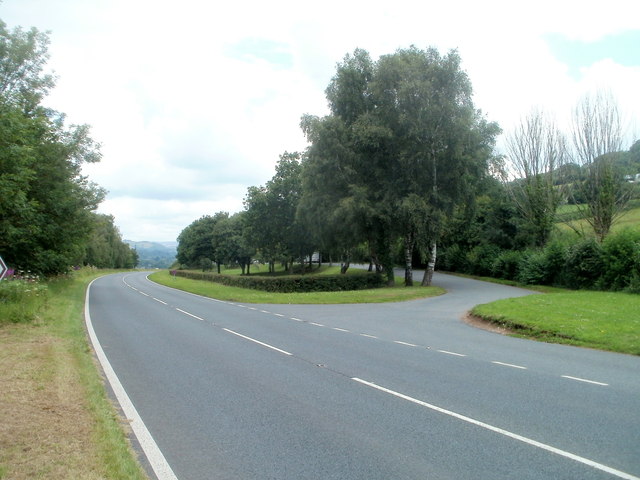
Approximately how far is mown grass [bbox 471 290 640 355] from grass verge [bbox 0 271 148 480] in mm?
10778

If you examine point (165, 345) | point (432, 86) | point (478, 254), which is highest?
point (432, 86)

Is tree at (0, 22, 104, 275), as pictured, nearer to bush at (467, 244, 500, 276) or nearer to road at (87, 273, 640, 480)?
road at (87, 273, 640, 480)

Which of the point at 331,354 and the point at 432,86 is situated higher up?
the point at 432,86

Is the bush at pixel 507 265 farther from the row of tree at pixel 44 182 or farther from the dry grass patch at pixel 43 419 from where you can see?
the dry grass patch at pixel 43 419

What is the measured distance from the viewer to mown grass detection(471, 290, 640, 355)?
11.7 m

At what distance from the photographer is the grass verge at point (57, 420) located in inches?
164

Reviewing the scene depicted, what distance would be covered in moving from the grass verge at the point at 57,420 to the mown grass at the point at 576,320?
1078 cm

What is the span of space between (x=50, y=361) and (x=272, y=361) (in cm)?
407

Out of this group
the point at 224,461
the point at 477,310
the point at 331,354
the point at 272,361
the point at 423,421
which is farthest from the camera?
the point at 477,310

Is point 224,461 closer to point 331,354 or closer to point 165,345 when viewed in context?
point 331,354

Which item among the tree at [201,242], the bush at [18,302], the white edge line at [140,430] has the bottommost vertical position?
the white edge line at [140,430]

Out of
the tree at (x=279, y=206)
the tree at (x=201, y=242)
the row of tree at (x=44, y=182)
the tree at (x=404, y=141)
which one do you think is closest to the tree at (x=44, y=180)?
the row of tree at (x=44, y=182)

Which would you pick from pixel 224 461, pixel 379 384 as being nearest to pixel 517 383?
pixel 379 384

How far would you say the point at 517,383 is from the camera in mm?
7594
